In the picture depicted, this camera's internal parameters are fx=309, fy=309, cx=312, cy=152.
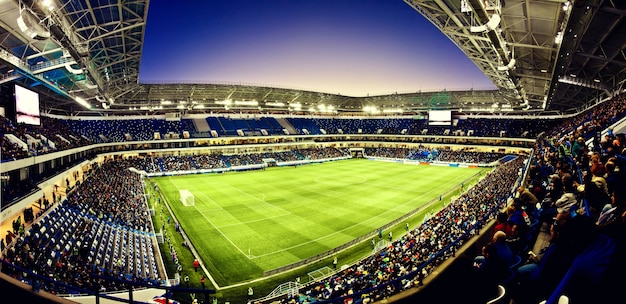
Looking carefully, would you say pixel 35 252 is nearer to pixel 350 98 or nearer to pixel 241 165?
pixel 241 165

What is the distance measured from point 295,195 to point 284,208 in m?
5.69

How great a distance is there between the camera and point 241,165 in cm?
5888

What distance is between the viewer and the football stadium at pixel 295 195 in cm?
466

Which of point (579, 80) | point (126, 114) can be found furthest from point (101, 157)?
point (579, 80)

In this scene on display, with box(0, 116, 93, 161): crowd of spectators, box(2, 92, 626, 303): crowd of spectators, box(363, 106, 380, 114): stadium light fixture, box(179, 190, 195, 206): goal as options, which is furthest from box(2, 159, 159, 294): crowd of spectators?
box(363, 106, 380, 114): stadium light fixture

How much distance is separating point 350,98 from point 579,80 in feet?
169

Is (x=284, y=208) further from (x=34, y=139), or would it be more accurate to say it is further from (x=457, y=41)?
(x=34, y=139)

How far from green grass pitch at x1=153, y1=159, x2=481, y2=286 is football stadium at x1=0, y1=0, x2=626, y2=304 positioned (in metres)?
0.25

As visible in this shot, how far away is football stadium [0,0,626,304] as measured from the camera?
184 inches

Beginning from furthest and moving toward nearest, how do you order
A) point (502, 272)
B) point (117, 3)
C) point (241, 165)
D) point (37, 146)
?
1. point (241, 165)
2. point (37, 146)
3. point (117, 3)
4. point (502, 272)

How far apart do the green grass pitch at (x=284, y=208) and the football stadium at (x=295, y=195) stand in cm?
25

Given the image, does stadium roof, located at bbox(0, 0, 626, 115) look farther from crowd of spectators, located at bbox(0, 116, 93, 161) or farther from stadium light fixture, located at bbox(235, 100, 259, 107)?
stadium light fixture, located at bbox(235, 100, 259, 107)

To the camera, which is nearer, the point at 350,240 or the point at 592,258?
the point at 592,258

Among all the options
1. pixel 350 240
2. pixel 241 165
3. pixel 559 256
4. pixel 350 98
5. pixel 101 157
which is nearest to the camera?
pixel 559 256
